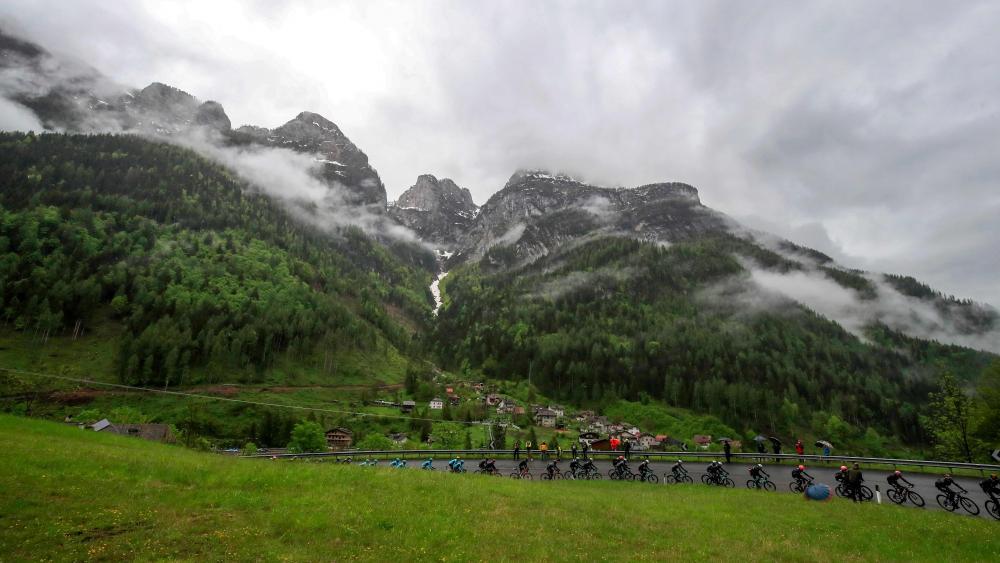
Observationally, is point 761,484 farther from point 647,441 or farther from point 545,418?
point 545,418

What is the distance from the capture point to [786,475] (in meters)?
41.2

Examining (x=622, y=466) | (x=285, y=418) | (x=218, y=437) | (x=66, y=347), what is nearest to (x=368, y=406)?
(x=285, y=418)

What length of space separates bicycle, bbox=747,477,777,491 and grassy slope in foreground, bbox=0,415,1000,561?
26.2 ft

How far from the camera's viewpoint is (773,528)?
857 inches

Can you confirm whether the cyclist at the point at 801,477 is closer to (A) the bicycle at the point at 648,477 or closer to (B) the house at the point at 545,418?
(A) the bicycle at the point at 648,477

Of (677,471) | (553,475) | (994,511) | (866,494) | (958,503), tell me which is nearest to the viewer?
(994,511)

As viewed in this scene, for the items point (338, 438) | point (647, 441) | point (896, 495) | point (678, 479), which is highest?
point (896, 495)

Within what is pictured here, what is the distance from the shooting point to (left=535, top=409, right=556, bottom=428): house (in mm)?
150625

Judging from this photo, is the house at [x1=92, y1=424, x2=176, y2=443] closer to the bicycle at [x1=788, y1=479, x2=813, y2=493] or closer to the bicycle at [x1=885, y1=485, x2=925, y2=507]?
the bicycle at [x1=788, y1=479, x2=813, y2=493]

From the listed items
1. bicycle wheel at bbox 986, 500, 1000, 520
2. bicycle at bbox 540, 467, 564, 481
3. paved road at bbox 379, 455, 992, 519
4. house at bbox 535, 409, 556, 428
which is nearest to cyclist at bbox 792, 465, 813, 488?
paved road at bbox 379, 455, 992, 519

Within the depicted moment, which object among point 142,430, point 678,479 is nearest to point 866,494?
point 678,479

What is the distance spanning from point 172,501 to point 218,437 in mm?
117234

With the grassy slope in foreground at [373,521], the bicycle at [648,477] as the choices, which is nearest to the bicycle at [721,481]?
the bicycle at [648,477]

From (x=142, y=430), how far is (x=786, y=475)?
352ft
